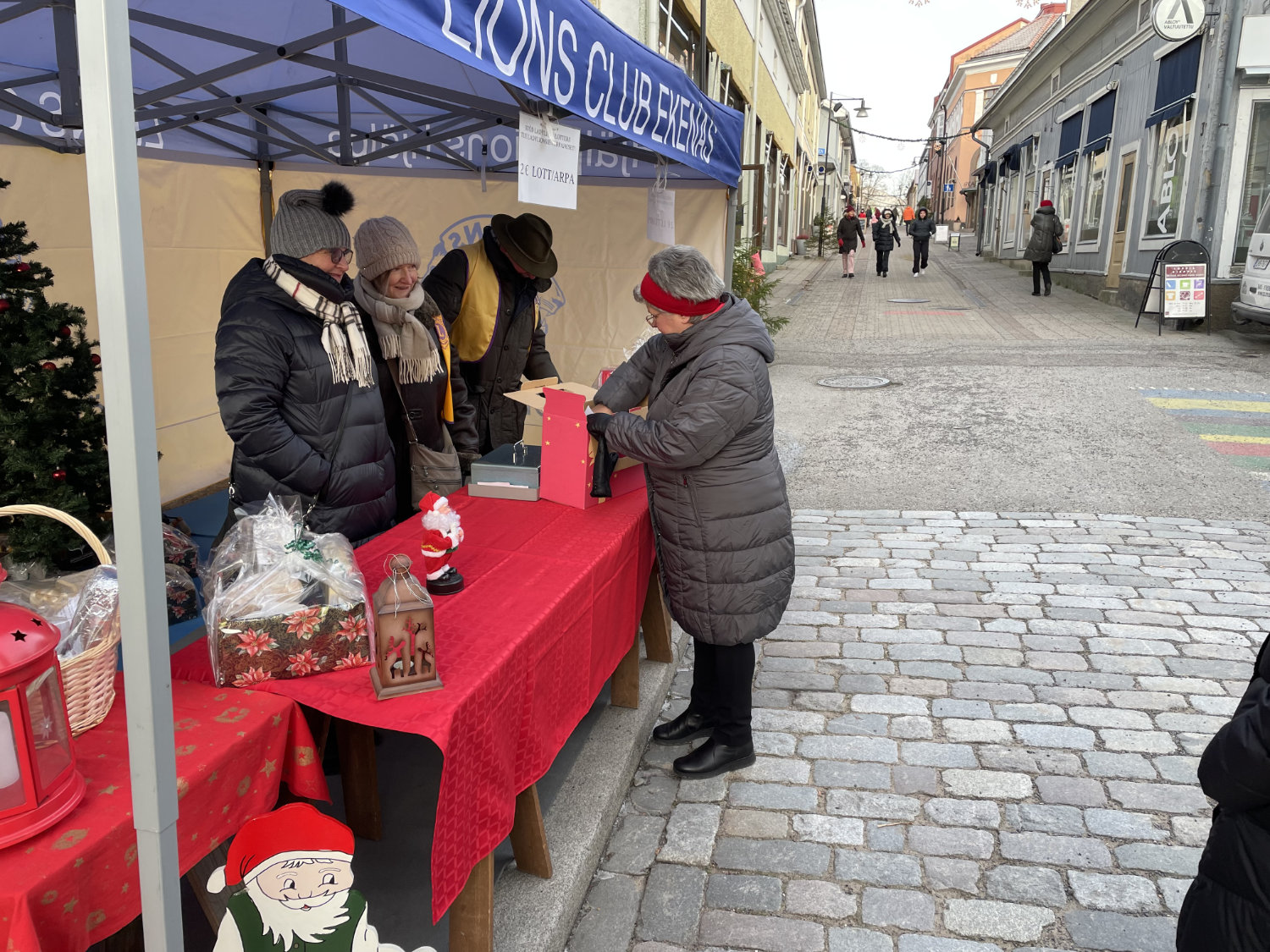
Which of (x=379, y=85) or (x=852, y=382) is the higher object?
(x=379, y=85)

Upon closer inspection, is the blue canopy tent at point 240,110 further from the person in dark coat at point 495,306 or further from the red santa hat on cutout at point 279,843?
the person in dark coat at point 495,306

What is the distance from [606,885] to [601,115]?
2604mm

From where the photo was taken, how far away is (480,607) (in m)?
2.49

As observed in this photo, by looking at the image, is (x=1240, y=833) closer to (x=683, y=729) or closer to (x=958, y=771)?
(x=958, y=771)

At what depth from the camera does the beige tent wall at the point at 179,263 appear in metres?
4.79

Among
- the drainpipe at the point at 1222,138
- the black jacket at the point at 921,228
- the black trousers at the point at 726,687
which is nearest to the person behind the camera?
the black trousers at the point at 726,687

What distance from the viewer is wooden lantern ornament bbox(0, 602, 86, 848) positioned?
1448mm

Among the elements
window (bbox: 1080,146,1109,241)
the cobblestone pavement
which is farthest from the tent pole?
window (bbox: 1080,146,1109,241)

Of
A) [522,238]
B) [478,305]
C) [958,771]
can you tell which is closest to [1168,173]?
[522,238]

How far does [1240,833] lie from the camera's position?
1.75 meters

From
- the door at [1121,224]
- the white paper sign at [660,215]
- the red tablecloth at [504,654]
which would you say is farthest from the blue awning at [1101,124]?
the red tablecloth at [504,654]

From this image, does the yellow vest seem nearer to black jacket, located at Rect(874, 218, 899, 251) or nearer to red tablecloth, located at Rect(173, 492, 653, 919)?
red tablecloth, located at Rect(173, 492, 653, 919)

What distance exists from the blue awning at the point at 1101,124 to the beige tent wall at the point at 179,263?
A: 17.7 m

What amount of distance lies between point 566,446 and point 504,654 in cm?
129
